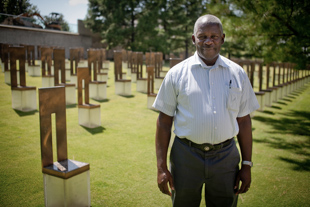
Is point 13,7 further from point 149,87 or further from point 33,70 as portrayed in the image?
point 149,87

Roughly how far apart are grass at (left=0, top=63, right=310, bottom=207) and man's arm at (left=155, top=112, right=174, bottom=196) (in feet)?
3.73

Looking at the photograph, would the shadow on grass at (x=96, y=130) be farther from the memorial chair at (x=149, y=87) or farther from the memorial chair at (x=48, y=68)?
the memorial chair at (x=48, y=68)

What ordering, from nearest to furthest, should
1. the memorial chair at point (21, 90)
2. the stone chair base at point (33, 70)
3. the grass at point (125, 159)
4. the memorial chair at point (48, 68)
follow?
the grass at point (125, 159)
the memorial chair at point (21, 90)
the memorial chair at point (48, 68)
the stone chair base at point (33, 70)

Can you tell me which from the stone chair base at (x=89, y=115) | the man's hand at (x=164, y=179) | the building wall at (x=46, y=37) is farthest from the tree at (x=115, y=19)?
the man's hand at (x=164, y=179)

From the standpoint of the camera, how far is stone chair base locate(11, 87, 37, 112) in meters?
6.48

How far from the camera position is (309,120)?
25.6ft

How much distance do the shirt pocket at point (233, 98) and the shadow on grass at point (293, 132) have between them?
9.78 ft

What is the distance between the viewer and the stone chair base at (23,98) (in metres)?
6.48

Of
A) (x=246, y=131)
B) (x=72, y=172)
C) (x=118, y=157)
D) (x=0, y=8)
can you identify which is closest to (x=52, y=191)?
(x=72, y=172)

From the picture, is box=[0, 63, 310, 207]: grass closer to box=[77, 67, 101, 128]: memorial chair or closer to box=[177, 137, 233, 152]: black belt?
box=[77, 67, 101, 128]: memorial chair

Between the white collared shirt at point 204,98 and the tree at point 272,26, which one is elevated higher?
the tree at point 272,26

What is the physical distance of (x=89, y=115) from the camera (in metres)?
5.80

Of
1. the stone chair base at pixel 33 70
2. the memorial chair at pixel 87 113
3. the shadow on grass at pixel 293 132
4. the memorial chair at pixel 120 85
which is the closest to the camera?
the shadow on grass at pixel 293 132

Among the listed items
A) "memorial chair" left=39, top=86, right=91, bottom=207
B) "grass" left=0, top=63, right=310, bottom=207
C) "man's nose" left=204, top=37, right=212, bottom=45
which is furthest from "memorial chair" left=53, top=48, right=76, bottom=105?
"man's nose" left=204, top=37, right=212, bottom=45
